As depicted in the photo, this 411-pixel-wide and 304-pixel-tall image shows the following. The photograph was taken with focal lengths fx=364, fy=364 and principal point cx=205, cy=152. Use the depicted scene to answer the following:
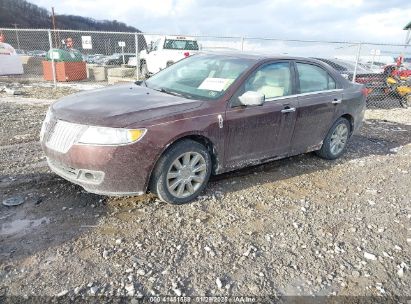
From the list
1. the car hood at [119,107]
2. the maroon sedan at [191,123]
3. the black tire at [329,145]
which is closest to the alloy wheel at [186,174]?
the maroon sedan at [191,123]

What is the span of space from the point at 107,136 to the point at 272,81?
90.3 inches

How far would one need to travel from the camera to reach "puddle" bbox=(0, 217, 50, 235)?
10.7 ft

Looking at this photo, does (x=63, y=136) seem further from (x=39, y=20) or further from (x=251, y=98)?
(x=39, y=20)

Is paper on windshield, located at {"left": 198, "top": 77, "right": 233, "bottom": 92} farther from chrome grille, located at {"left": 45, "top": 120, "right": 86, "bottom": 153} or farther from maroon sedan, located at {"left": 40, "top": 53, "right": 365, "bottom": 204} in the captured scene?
chrome grille, located at {"left": 45, "top": 120, "right": 86, "bottom": 153}

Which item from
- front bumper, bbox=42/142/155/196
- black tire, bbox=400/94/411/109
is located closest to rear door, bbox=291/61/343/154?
front bumper, bbox=42/142/155/196

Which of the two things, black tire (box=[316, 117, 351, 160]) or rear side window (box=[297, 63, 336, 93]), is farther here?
black tire (box=[316, 117, 351, 160])

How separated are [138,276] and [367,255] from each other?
2.03 m

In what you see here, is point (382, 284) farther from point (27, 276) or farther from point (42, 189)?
point (42, 189)

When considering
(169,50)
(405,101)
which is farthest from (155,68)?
(405,101)

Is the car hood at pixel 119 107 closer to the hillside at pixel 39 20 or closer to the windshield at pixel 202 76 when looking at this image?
the windshield at pixel 202 76

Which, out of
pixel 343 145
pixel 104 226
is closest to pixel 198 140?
pixel 104 226

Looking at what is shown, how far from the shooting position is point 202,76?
177 inches

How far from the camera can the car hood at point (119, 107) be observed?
343 cm

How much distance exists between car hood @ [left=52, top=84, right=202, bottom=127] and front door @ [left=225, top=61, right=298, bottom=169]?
1.86 feet
